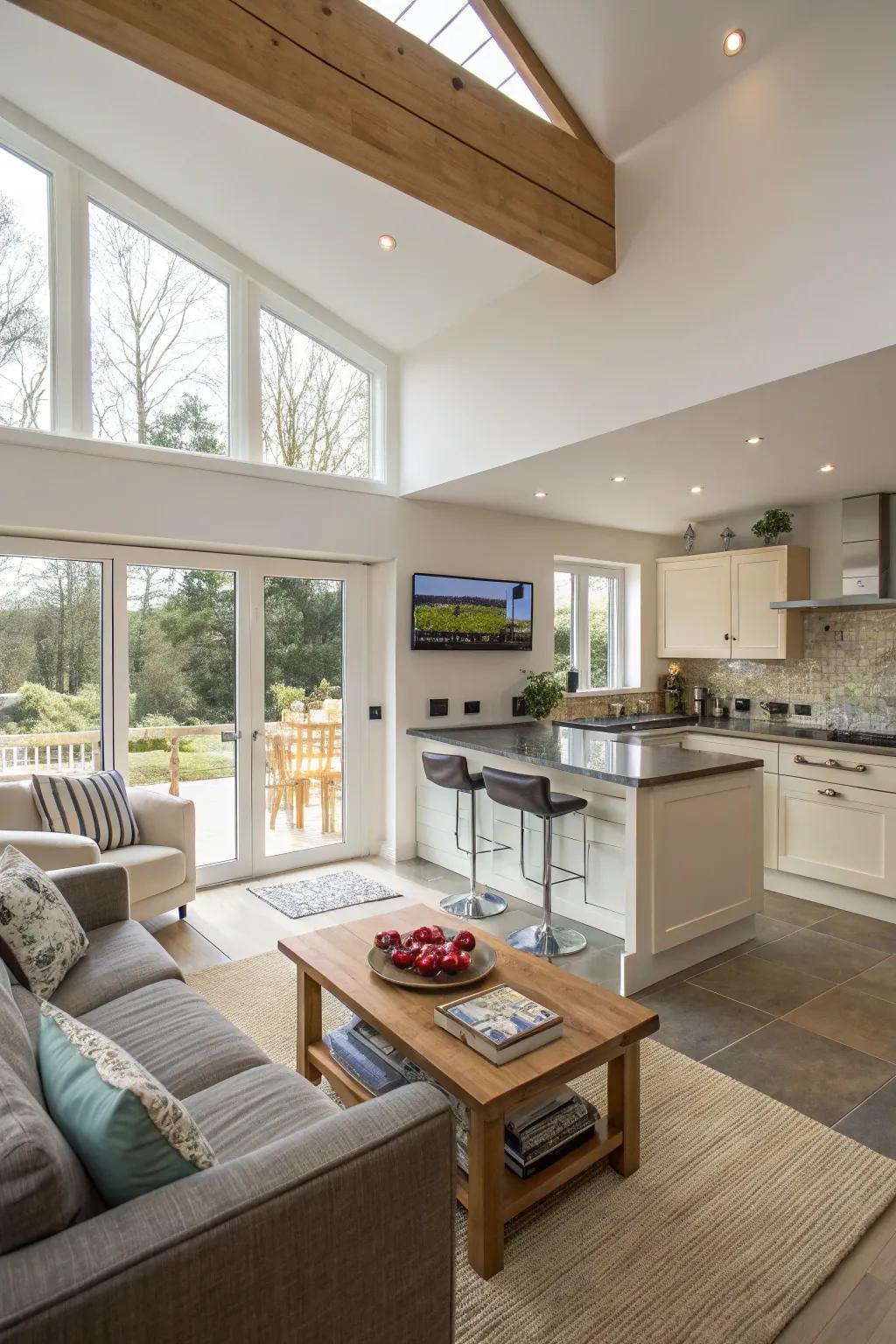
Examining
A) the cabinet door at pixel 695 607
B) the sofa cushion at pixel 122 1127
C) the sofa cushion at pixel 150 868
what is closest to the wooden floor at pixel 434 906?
the sofa cushion at pixel 150 868

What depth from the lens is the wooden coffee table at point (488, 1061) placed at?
5.36 ft

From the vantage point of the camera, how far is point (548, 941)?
339 centimetres

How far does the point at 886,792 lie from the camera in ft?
12.5

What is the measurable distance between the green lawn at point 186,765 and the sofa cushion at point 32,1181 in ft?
10.1

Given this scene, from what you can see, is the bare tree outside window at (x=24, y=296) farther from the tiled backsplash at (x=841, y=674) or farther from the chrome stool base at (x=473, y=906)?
the tiled backsplash at (x=841, y=674)

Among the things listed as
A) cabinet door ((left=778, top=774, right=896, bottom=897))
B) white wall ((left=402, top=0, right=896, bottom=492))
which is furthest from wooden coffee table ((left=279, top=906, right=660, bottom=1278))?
cabinet door ((left=778, top=774, right=896, bottom=897))

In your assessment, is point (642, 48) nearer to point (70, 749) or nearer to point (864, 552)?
point (864, 552)

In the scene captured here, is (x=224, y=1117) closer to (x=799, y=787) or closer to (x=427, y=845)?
(x=427, y=845)

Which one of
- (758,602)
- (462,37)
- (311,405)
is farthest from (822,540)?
(462,37)

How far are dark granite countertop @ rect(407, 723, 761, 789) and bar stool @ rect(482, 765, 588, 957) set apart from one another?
162 mm

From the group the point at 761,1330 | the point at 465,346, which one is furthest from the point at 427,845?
the point at 761,1330

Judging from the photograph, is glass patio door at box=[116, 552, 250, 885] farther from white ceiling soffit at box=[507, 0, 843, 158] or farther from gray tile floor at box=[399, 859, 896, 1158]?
white ceiling soffit at box=[507, 0, 843, 158]

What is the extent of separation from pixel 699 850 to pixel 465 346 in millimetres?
2905

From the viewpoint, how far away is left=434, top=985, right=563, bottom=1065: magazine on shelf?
1711 millimetres
